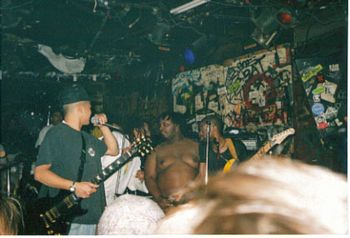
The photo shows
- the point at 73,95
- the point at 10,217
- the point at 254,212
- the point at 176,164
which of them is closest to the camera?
the point at 254,212

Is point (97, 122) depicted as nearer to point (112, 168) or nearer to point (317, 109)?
point (112, 168)

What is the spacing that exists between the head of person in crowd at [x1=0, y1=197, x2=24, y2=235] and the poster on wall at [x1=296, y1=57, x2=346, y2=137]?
195 cm

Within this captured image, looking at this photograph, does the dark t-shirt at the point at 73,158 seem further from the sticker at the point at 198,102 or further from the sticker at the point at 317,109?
the sticker at the point at 317,109

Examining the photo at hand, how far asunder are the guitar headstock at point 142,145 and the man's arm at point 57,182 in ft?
1.26

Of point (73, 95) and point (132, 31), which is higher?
point (132, 31)

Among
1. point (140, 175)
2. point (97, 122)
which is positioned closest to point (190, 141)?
point (140, 175)

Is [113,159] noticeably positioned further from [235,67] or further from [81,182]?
[235,67]

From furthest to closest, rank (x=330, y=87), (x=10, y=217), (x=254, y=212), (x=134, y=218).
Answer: (x=330, y=87)
(x=10, y=217)
(x=134, y=218)
(x=254, y=212)

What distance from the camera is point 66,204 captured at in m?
2.35

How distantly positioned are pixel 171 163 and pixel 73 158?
67 cm

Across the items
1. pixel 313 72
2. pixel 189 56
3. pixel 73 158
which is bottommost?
pixel 73 158

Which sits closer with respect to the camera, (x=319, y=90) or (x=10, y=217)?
(x=10, y=217)

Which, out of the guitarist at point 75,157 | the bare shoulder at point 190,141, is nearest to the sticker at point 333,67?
the bare shoulder at point 190,141

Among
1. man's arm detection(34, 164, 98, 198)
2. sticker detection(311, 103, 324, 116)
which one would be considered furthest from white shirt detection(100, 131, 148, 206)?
sticker detection(311, 103, 324, 116)
